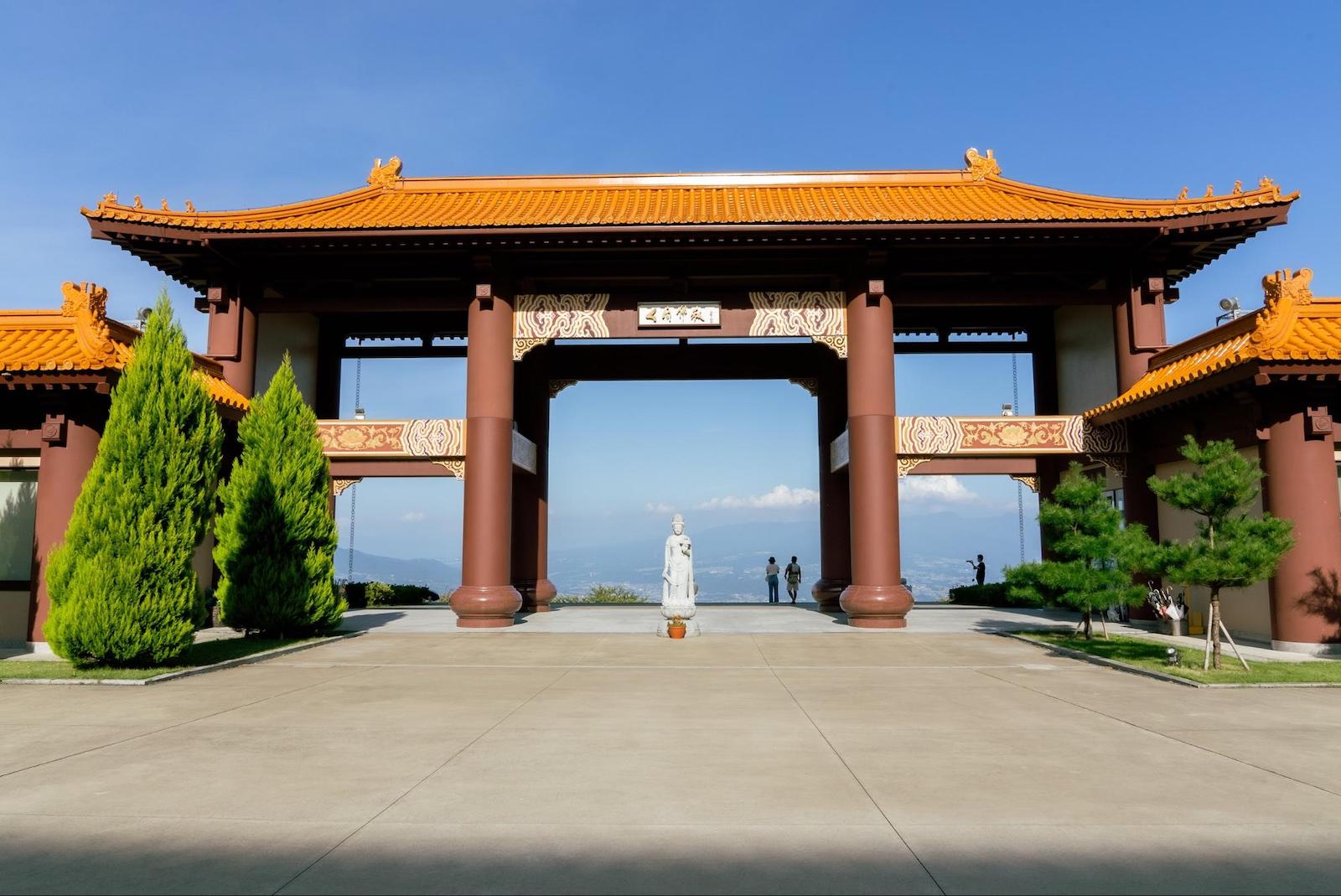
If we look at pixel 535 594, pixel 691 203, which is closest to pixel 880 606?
pixel 535 594

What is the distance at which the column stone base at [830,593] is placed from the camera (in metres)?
22.6

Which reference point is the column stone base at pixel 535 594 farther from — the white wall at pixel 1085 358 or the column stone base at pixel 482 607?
the white wall at pixel 1085 358

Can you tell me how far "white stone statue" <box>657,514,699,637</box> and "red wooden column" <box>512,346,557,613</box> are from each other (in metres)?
6.03

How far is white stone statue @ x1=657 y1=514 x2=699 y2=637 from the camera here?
16.1 metres

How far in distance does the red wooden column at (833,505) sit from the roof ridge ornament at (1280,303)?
404 inches

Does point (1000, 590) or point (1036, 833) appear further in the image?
point (1000, 590)

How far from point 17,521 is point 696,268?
43.5 ft

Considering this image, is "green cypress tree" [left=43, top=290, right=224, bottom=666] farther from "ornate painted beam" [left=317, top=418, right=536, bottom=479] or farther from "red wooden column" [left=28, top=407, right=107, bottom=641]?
"ornate painted beam" [left=317, top=418, right=536, bottom=479]

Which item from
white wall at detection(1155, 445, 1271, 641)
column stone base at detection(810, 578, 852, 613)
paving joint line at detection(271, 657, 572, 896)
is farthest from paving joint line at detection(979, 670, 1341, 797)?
column stone base at detection(810, 578, 852, 613)

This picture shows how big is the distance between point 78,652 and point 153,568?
1309 millimetres

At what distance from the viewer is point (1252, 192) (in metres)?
16.5

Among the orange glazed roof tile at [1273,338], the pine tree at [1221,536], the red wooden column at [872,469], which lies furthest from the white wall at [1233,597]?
the red wooden column at [872,469]

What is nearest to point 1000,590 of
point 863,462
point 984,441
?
point 984,441

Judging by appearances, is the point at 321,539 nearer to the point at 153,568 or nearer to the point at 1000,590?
the point at 153,568
